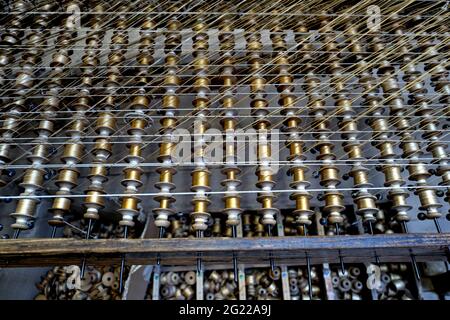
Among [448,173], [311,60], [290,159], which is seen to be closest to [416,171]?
[448,173]

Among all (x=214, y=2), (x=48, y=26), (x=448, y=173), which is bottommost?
(x=448, y=173)

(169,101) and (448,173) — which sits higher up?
(169,101)

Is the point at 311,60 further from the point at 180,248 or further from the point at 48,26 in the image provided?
the point at 48,26

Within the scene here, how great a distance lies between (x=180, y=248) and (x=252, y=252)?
Result: 0.22m

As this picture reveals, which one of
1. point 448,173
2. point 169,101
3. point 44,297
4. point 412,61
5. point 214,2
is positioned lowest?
point 44,297

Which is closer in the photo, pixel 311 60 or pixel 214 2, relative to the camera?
pixel 311 60

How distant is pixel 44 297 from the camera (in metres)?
1.83

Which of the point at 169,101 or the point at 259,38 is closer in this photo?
the point at 169,101

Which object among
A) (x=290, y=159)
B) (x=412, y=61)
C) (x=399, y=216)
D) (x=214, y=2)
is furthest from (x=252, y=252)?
(x=214, y=2)
